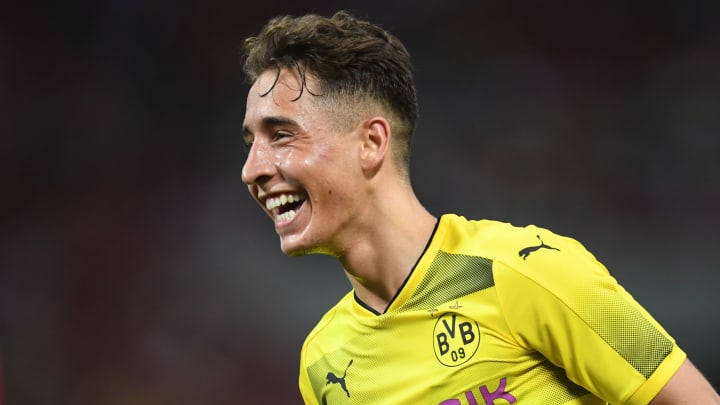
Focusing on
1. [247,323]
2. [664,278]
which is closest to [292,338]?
[247,323]

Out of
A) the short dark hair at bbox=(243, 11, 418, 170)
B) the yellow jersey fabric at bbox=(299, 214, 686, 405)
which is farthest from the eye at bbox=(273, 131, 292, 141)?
the yellow jersey fabric at bbox=(299, 214, 686, 405)

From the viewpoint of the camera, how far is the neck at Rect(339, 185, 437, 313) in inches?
88.4

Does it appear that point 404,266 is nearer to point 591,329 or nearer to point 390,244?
point 390,244

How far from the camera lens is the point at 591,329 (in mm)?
1879

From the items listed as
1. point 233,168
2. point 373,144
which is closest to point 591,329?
point 373,144

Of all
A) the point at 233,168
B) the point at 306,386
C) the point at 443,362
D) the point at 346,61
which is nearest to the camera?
the point at 443,362

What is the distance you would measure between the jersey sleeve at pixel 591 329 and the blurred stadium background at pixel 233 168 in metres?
2.70

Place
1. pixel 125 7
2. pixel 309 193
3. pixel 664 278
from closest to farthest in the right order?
1. pixel 309 193
2. pixel 664 278
3. pixel 125 7

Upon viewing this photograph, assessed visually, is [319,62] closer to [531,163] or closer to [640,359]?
[640,359]

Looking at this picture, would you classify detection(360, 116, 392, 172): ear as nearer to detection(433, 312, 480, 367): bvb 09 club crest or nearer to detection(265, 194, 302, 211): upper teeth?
detection(265, 194, 302, 211): upper teeth

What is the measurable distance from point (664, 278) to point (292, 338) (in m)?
1.99

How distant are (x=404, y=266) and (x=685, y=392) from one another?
739 millimetres

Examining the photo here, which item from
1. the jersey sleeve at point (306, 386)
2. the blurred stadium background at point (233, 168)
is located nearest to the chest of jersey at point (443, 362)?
the jersey sleeve at point (306, 386)

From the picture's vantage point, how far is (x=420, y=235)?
227 centimetres
